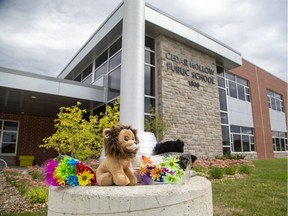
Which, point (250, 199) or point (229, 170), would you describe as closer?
point (250, 199)

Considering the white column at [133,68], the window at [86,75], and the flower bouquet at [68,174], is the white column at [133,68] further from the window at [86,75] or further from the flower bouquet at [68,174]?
the window at [86,75]

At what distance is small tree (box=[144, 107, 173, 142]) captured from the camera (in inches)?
368

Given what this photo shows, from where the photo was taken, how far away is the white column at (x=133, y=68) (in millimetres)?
3021

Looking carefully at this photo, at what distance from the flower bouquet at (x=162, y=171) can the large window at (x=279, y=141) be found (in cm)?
2294

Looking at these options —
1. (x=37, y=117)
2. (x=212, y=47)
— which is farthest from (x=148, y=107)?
(x=37, y=117)

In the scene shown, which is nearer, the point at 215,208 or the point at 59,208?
the point at 59,208

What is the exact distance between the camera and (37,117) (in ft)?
58.3

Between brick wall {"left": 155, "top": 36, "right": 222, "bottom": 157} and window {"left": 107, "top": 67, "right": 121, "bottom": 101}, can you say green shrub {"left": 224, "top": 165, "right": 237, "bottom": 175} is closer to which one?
brick wall {"left": 155, "top": 36, "right": 222, "bottom": 157}

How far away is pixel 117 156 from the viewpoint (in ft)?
5.88

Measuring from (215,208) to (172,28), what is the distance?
355 inches

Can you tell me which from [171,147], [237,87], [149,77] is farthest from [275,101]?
[171,147]

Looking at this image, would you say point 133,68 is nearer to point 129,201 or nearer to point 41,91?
point 129,201

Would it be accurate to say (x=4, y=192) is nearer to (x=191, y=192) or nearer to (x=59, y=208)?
(x=59, y=208)

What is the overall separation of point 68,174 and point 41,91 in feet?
30.9
